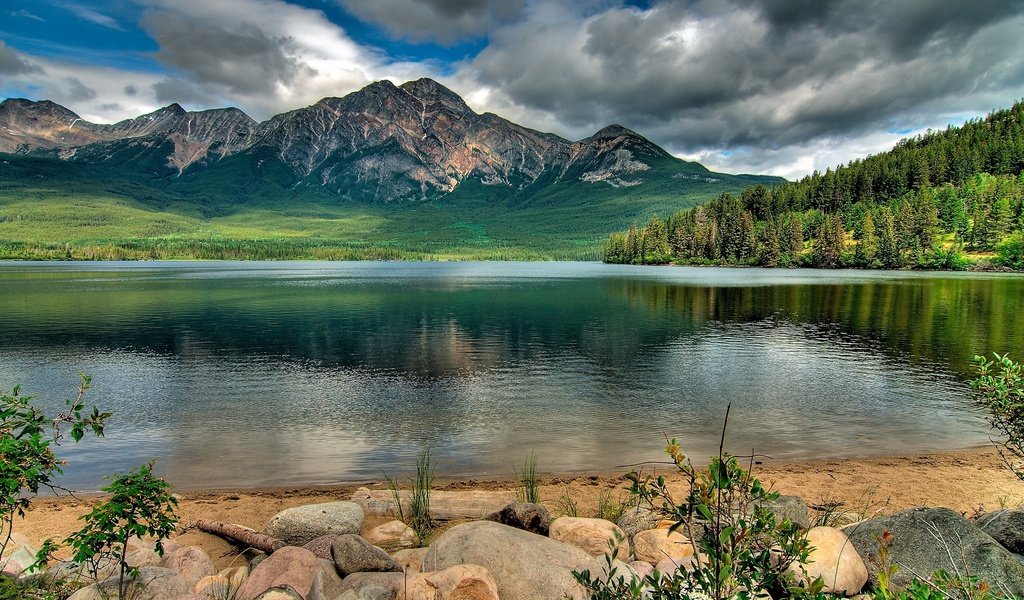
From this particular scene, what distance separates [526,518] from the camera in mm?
11758

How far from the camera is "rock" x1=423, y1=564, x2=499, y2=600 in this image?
807 centimetres

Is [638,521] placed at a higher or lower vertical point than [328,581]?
lower

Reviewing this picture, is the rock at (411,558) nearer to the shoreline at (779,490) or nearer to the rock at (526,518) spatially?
the rock at (526,518)

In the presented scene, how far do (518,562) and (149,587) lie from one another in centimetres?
626

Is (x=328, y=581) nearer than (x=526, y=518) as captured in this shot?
Yes

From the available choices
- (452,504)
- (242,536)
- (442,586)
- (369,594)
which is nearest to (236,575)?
(242,536)

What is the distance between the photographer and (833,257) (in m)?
190

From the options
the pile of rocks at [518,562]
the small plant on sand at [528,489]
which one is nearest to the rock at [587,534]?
the pile of rocks at [518,562]

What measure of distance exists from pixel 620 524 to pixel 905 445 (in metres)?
15.7

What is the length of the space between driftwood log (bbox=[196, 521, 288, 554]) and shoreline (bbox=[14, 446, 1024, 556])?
22cm

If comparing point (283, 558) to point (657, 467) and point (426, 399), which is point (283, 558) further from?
point (426, 399)

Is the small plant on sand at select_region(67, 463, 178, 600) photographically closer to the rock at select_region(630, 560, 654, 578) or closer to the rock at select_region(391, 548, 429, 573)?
the rock at select_region(391, 548, 429, 573)

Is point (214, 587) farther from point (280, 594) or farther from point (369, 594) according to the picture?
point (369, 594)

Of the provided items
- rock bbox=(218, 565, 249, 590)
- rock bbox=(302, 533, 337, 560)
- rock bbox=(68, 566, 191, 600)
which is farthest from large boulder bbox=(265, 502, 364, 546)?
rock bbox=(68, 566, 191, 600)
